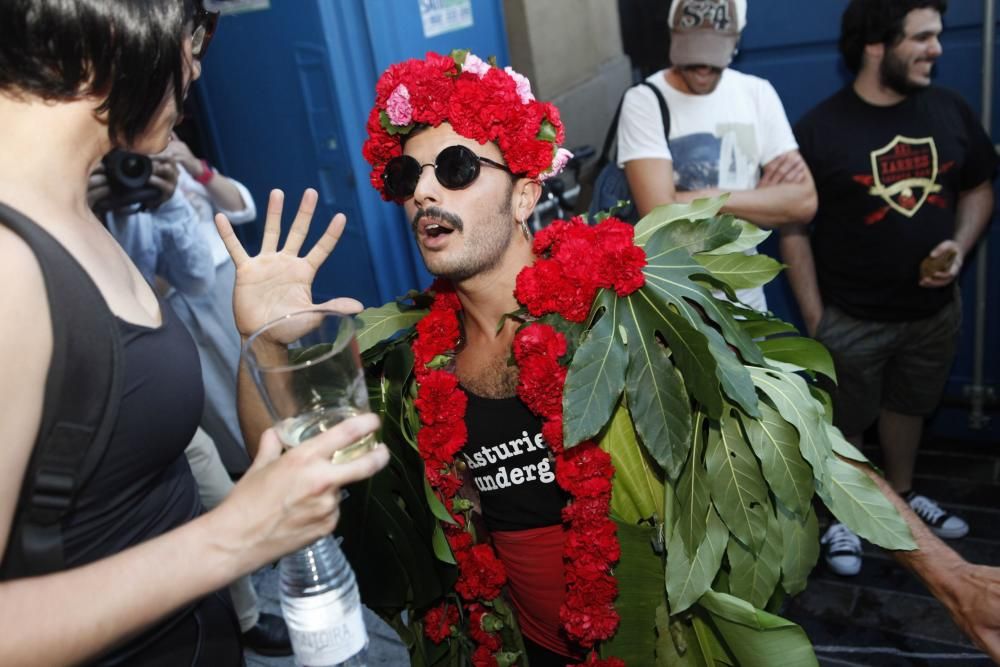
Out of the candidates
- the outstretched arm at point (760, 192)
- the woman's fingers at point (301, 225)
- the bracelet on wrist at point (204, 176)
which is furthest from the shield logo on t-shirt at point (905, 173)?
the bracelet on wrist at point (204, 176)

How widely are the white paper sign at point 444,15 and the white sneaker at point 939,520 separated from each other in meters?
3.28

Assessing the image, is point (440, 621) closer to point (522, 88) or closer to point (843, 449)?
point (843, 449)

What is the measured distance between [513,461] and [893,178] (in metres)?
2.64

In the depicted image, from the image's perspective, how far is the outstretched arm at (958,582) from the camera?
169cm

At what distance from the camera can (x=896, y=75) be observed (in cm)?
385

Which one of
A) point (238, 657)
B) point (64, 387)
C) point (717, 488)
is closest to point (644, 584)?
point (717, 488)

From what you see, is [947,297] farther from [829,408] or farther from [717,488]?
[717,488]

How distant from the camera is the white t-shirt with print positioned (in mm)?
3645

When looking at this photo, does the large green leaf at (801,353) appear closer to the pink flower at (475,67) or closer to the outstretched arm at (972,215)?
the pink flower at (475,67)

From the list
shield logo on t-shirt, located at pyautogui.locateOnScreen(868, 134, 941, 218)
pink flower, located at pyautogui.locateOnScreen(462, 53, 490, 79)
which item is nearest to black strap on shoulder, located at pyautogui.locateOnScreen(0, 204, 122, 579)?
pink flower, located at pyautogui.locateOnScreen(462, 53, 490, 79)

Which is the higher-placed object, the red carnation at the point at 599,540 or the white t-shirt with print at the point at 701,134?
the white t-shirt with print at the point at 701,134

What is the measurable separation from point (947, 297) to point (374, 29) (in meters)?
2.91

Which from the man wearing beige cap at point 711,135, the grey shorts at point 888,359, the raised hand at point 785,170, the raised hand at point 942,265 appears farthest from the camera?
the grey shorts at point 888,359

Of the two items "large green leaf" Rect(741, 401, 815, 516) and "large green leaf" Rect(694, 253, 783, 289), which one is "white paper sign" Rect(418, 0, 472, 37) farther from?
"large green leaf" Rect(741, 401, 815, 516)
